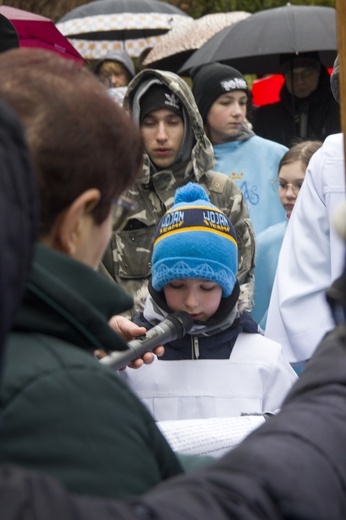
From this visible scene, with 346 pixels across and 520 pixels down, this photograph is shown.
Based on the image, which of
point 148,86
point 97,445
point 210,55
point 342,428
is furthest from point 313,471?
point 210,55

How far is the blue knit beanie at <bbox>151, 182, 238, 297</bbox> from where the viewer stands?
3.74 meters

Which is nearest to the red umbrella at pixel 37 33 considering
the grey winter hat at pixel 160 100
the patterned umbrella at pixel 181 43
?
the grey winter hat at pixel 160 100

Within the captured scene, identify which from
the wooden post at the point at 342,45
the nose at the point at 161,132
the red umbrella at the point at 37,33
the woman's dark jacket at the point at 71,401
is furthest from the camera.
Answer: the red umbrella at the point at 37,33

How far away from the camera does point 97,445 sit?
4.83ft

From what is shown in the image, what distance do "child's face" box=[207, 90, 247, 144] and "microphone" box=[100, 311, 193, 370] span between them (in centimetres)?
301

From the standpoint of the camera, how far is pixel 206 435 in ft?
8.80

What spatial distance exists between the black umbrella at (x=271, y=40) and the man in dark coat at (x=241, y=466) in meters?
7.13

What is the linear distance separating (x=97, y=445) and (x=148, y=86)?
12.3 feet

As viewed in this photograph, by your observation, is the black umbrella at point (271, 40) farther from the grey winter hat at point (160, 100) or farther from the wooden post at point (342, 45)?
the wooden post at point (342, 45)

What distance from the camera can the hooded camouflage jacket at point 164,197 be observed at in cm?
463

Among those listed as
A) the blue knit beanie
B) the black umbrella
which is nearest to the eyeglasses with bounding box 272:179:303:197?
the blue knit beanie

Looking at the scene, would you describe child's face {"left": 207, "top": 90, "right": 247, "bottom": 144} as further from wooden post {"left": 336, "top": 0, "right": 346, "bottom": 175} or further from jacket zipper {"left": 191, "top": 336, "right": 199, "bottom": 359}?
wooden post {"left": 336, "top": 0, "right": 346, "bottom": 175}

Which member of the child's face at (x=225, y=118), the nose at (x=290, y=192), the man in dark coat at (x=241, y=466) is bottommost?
the nose at (x=290, y=192)

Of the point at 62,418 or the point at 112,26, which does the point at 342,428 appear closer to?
the point at 62,418
